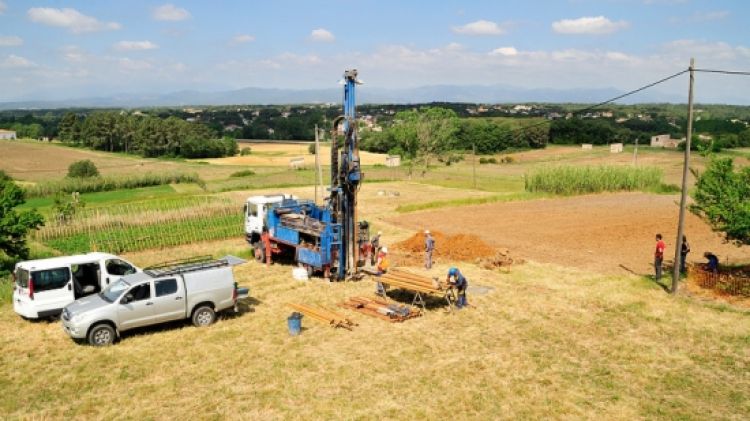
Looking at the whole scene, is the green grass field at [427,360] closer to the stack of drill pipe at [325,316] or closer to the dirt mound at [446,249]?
the stack of drill pipe at [325,316]

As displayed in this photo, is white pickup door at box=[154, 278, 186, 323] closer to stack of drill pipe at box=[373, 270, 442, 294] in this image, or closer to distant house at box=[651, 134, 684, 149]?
stack of drill pipe at box=[373, 270, 442, 294]

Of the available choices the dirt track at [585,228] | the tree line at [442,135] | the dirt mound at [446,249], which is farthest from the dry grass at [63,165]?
the dirt mound at [446,249]

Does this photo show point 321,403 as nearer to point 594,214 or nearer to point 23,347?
point 23,347

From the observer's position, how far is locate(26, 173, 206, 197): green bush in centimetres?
5203

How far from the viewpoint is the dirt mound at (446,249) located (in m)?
25.3

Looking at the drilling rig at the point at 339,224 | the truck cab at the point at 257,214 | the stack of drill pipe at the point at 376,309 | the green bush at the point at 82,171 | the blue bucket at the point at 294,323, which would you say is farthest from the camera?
the green bush at the point at 82,171

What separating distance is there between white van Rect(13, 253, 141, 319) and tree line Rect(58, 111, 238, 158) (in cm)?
8050

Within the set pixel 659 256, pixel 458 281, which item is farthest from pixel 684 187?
pixel 458 281

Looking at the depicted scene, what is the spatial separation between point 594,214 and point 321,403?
93.0ft

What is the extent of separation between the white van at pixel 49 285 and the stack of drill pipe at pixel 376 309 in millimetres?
7625

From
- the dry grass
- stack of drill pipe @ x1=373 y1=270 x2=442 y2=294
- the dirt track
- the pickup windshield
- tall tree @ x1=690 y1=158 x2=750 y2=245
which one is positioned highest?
tall tree @ x1=690 y1=158 x2=750 y2=245

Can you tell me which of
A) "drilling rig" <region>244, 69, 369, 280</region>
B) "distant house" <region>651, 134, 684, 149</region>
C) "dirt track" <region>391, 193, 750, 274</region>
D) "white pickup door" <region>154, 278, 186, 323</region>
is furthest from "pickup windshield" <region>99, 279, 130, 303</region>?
"distant house" <region>651, 134, 684, 149</region>

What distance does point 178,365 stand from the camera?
1421 centimetres

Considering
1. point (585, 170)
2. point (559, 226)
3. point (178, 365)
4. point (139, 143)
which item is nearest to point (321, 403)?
point (178, 365)
